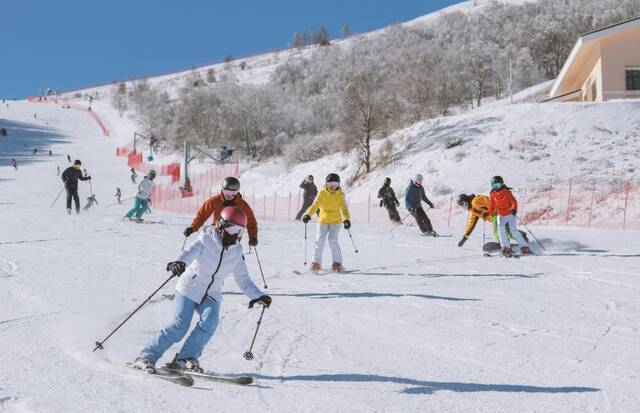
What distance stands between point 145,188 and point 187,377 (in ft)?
45.2

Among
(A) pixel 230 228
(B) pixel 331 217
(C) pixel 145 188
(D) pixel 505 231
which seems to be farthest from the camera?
(C) pixel 145 188

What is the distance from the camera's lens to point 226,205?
23.8ft

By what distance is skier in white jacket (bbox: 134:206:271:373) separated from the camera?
4.60 meters

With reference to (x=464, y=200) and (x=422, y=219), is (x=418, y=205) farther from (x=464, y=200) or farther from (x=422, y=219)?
(x=464, y=200)

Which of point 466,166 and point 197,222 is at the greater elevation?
point 466,166

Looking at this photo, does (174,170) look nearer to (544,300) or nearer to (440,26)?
(544,300)

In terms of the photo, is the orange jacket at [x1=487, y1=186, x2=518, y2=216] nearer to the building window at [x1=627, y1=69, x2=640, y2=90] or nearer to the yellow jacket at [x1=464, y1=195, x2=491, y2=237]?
the yellow jacket at [x1=464, y1=195, x2=491, y2=237]

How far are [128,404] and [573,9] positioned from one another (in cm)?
10196

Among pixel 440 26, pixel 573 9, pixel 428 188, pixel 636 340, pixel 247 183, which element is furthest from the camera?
pixel 440 26

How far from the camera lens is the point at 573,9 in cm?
9169

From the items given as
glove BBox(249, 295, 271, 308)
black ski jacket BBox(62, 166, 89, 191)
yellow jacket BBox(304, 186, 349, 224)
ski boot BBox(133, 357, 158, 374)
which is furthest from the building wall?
ski boot BBox(133, 357, 158, 374)

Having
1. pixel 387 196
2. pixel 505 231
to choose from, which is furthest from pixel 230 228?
pixel 387 196

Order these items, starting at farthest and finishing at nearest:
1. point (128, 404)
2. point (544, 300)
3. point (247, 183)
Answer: point (247, 183) < point (544, 300) < point (128, 404)

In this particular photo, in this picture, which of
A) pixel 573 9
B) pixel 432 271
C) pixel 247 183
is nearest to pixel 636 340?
pixel 432 271
